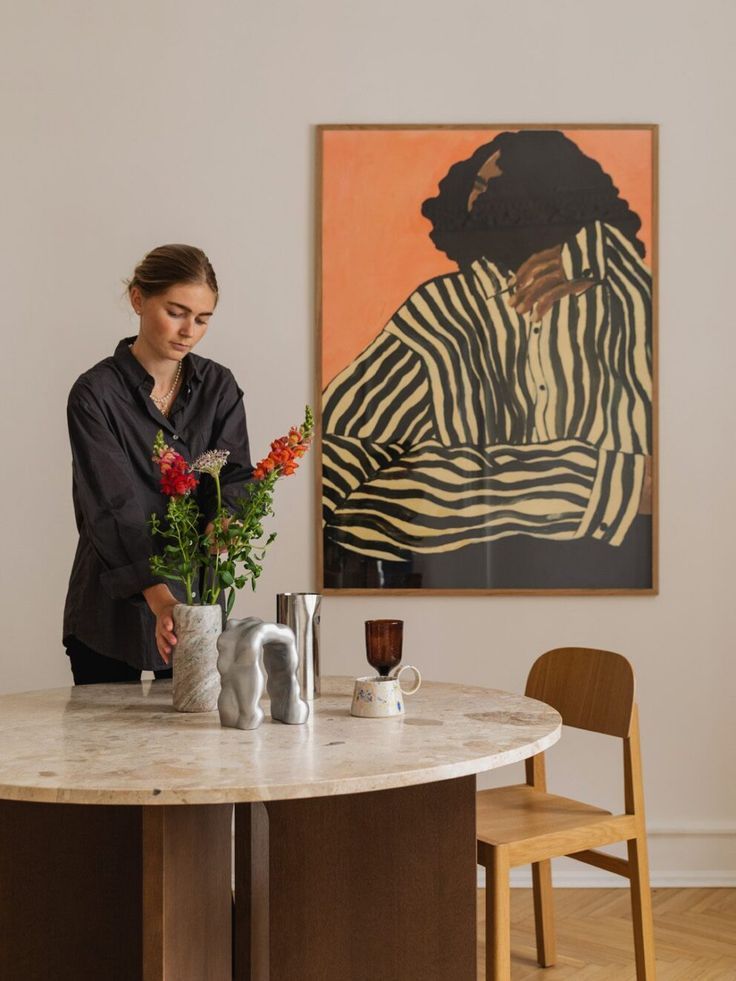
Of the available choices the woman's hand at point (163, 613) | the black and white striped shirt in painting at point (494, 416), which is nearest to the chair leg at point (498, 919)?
the woman's hand at point (163, 613)

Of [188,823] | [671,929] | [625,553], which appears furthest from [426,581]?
[188,823]

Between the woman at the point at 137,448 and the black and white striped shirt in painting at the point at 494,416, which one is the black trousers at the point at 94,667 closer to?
the woman at the point at 137,448

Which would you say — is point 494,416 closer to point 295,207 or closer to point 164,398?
point 295,207

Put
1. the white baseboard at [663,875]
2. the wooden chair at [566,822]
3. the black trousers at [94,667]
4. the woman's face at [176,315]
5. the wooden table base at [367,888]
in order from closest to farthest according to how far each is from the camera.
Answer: the wooden table base at [367,888], the wooden chair at [566,822], the woman's face at [176,315], the black trousers at [94,667], the white baseboard at [663,875]

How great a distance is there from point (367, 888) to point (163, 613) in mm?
578

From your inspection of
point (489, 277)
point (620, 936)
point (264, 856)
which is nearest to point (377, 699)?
point (264, 856)

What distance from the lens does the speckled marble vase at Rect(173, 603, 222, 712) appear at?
1.67 meters

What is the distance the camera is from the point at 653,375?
3008 millimetres

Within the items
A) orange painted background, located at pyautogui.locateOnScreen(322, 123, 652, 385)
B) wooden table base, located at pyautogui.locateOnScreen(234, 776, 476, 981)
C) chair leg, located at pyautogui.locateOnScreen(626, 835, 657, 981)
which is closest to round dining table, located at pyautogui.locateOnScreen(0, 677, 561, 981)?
wooden table base, located at pyautogui.locateOnScreen(234, 776, 476, 981)

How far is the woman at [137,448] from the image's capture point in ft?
6.30

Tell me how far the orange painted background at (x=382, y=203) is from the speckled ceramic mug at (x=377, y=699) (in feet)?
4.85

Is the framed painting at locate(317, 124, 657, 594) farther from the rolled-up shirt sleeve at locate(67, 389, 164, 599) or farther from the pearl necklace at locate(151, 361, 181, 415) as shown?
the rolled-up shirt sleeve at locate(67, 389, 164, 599)

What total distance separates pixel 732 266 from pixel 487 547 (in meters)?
1.12

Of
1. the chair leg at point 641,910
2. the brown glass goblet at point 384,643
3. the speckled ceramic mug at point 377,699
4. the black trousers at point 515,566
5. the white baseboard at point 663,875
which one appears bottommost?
the white baseboard at point 663,875
